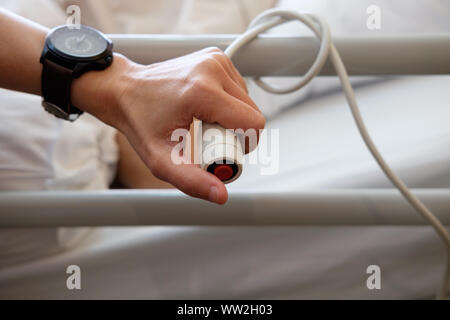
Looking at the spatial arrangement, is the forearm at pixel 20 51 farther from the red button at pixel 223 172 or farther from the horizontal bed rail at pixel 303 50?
the red button at pixel 223 172

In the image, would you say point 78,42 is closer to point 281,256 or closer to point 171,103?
point 171,103

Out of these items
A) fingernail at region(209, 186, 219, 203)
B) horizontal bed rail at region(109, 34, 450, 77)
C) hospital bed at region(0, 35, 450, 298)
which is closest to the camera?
fingernail at region(209, 186, 219, 203)

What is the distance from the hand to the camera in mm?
321

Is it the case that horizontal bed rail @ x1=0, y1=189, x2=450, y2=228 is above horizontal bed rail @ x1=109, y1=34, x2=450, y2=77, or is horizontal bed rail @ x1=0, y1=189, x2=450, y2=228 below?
below

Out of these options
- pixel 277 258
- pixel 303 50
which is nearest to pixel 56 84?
pixel 303 50

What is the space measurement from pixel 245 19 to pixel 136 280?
1.68 ft

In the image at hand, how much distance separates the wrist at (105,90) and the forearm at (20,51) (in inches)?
1.9

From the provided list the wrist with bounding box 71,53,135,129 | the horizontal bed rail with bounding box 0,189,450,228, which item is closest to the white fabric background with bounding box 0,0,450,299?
the horizontal bed rail with bounding box 0,189,450,228

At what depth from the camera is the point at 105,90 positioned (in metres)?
0.37

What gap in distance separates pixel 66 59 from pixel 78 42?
0.03 metres

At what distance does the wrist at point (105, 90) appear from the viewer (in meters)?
0.37

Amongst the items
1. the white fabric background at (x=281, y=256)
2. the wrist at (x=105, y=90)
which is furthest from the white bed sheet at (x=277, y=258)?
the wrist at (x=105, y=90)

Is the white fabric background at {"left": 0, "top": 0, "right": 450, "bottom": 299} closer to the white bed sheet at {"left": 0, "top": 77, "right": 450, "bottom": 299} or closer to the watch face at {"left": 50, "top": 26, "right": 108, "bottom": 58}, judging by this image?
the white bed sheet at {"left": 0, "top": 77, "right": 450, "bottom": 299}
